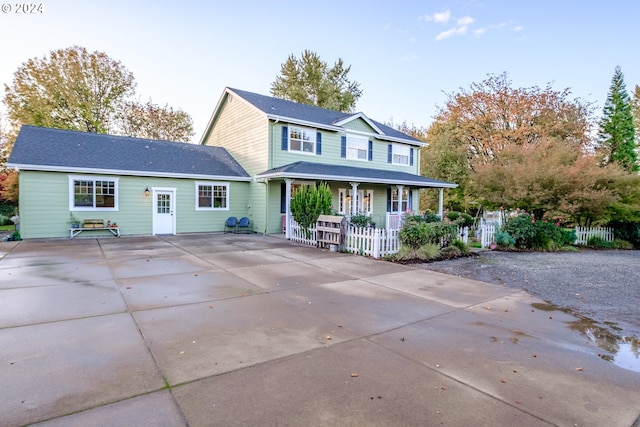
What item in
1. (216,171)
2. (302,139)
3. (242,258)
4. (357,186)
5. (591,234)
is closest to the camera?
(242,258)

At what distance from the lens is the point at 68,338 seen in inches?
147

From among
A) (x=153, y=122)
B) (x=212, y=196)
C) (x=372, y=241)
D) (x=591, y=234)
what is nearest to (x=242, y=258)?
(x=372, y=241)

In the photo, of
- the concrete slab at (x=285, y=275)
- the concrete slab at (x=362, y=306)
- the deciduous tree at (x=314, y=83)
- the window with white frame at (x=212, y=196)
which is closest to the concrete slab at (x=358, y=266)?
the concrete slab at (x=285, y=275)

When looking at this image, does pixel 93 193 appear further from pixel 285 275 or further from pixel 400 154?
pixel 400 154

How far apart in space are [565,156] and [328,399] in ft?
51.3

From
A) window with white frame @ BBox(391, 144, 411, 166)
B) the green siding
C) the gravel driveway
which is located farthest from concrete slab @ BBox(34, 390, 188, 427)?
window with white frame @ BBox(391, 144, 411, 166)

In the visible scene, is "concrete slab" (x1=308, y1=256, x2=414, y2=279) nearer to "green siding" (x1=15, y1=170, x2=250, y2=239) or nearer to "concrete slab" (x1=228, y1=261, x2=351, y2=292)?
"concrete slab" (x1=228, y1=261, x2=351, y2=292)

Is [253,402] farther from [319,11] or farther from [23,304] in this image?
[319,11]

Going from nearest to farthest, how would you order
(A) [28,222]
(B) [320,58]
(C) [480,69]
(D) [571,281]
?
(D) [571,281] → (A) [28,222] → (C) [480,69] → (B) [320,58]

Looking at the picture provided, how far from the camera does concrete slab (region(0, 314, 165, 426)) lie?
2510mm

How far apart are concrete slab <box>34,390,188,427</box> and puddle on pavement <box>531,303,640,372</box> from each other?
421 cm

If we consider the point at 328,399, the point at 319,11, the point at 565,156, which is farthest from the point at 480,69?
the point at 328,399

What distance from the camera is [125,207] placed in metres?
14.1

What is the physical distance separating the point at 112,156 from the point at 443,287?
14661 millimetres
